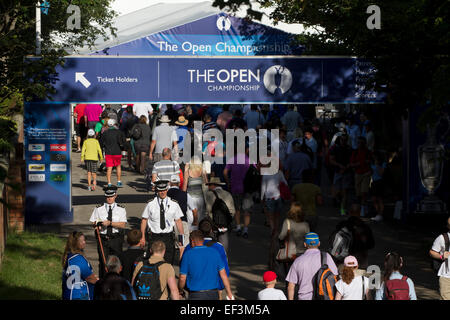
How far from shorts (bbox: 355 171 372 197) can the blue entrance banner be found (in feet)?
5.68

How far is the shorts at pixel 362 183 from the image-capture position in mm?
19312

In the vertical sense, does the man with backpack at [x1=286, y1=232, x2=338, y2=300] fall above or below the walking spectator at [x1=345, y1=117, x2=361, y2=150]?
below

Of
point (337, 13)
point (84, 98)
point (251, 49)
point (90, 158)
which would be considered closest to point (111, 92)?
point (84, 98)

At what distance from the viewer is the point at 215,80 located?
733 inches

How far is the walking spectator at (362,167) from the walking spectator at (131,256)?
951 cm

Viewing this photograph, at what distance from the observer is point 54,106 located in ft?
61.1

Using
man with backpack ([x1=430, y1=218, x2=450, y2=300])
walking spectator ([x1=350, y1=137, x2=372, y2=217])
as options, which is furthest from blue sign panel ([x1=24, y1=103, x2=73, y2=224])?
man with backpack ([x1=430, y1=218, x2=450, y2=300])

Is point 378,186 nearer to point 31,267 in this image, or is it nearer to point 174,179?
point 174,179

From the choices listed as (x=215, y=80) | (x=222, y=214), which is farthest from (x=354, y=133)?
(x=222, y=214)

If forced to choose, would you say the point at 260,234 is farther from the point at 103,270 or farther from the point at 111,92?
the point at 103,270

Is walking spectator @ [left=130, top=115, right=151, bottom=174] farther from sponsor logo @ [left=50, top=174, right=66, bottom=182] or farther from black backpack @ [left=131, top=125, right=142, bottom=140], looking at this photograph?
sponsor logo @ [left=50, top=174, right=66, bottom=182]

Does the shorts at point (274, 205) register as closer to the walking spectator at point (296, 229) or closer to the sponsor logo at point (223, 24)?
the walking spectator at point (296, 229)

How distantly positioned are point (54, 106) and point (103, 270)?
7576mm

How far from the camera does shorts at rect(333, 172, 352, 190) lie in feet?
64.3
